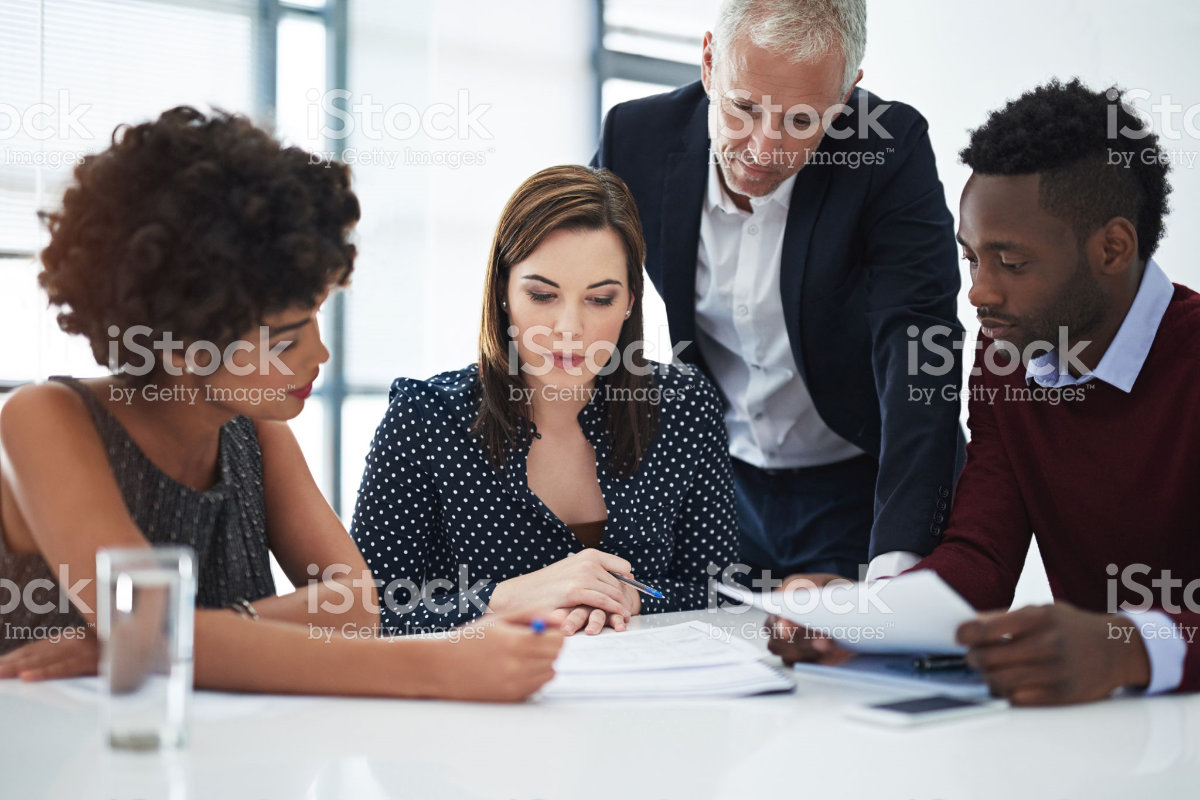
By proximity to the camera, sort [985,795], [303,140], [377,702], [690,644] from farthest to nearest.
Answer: [303,140] → [690,644] → [377,702] → [985,795]

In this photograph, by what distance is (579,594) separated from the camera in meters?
1.59

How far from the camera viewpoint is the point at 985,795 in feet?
2.85

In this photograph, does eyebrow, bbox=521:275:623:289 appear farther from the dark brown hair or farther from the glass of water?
the glass of water

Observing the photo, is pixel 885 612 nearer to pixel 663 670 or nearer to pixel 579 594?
pixel 663 670

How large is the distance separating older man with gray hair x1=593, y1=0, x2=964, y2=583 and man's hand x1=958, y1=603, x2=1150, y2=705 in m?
0.58

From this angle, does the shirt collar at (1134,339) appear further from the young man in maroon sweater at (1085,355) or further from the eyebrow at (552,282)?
the eyebrow at (552,282)

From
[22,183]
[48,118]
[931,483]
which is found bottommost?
[931,483]

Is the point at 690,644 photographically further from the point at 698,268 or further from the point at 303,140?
the point at 303,140

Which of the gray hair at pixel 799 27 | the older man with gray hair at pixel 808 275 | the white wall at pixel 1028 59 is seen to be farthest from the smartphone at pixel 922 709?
the white wall at pixel 1028 59

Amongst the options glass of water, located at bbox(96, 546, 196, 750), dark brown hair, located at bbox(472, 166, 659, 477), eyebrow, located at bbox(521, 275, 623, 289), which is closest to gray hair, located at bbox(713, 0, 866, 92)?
dark brown hair, located at bbox(472, 166, 659, 477)

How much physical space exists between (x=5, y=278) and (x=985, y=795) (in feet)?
14.8

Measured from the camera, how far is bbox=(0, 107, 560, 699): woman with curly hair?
1.12 metres

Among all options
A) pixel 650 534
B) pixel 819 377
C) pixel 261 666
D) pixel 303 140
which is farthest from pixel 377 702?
pixel 303 140

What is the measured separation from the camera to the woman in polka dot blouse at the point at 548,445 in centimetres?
190
